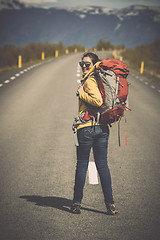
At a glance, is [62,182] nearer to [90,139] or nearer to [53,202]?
[53,202]

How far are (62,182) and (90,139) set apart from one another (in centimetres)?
145

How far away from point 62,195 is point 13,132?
12.1 feet

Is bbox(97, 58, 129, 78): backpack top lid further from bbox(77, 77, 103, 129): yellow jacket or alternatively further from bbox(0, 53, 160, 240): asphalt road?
bbox(0, 53, 160, 240): asphalt road

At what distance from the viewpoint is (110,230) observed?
338 centimetres

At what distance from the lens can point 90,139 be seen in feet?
11.5

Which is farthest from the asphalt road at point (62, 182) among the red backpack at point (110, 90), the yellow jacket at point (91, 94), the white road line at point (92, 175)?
the yellow jacket at point (91, 94)

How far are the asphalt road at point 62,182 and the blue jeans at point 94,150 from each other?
0.34 metres

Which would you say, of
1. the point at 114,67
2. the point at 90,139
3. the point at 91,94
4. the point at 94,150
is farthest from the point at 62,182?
the point at 114,67


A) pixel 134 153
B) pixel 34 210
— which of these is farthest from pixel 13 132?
pixel 34 210

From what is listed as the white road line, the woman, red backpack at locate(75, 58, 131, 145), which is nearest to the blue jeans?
the woman

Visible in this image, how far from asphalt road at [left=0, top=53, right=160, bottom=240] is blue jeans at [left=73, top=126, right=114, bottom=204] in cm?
34

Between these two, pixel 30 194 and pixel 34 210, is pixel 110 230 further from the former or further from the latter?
pixel 30 194

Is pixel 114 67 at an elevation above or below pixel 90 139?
above

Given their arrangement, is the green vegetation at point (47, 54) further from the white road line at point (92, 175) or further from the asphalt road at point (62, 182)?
the white road line at point (92, 175)
